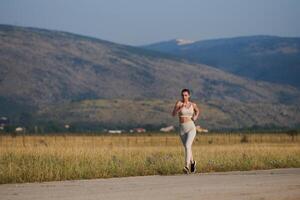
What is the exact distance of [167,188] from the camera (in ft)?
Answer: 47.6

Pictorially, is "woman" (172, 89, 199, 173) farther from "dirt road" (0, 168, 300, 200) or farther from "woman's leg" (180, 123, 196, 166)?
"dirt road" (0, 168, 300, 200)

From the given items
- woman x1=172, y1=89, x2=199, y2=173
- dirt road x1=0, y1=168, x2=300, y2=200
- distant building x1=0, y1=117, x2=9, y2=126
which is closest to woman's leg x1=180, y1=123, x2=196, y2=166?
woman x1=172, y1=89, x2=199, y2=173

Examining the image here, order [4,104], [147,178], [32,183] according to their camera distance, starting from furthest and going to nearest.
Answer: [4,104]
[147,178]
[32,183]

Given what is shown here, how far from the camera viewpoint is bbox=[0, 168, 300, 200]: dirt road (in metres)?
13.1

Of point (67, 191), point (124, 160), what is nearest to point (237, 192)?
point (67, 191)

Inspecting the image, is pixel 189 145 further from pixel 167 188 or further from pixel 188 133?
pixel 167 188

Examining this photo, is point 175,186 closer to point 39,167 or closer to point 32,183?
point 32,183

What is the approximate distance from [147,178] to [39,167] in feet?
7.81

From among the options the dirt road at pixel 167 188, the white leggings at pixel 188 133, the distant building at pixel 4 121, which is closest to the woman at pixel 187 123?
the white leggings at pixel 188 133

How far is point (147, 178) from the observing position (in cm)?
1716

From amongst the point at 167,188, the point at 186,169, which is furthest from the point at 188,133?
the point at 167,188

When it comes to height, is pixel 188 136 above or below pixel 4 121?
below

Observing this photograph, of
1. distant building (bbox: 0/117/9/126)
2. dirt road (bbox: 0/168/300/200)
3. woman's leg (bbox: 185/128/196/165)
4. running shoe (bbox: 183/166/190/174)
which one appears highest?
distant building (bbox: 0/117/9/126)

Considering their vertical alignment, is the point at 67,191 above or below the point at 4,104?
below
